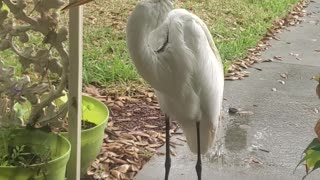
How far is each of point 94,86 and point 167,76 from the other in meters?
2.41

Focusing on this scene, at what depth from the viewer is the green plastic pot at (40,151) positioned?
137 inches

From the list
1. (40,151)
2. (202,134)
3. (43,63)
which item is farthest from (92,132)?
(202,134)

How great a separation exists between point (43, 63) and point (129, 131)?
1.44 metres

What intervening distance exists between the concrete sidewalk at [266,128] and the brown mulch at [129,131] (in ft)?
0.39

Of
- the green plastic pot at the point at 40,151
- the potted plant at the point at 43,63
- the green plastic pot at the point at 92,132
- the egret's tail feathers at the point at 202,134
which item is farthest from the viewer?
the egret's tail feathers at the point at 202,134

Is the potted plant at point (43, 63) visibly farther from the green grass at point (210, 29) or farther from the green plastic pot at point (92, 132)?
the green grass at point (210, 29)

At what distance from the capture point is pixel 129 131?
5.11m

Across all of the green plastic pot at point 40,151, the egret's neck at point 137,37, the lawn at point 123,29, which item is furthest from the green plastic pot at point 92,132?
the lawn at point 123,29

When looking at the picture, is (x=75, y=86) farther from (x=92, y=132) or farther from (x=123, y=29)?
(x=123, y=29)

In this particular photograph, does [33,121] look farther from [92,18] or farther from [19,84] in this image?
[92,18]

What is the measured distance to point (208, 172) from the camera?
4.54 metres

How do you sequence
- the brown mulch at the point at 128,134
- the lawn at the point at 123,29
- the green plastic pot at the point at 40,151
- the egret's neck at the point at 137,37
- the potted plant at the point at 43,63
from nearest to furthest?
the egret's neck at the point at 137,37, the green plastic pot at the point at 40,151, the potted plant at the point at 43,63, the brown mulch at the point at 128,134, the lawn at the point at 123,29

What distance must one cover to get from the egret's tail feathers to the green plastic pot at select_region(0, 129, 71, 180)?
2.65ft

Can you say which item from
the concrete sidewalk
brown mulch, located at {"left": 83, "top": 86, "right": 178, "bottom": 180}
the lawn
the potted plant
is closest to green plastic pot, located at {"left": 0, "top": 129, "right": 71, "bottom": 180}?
the potted plant
